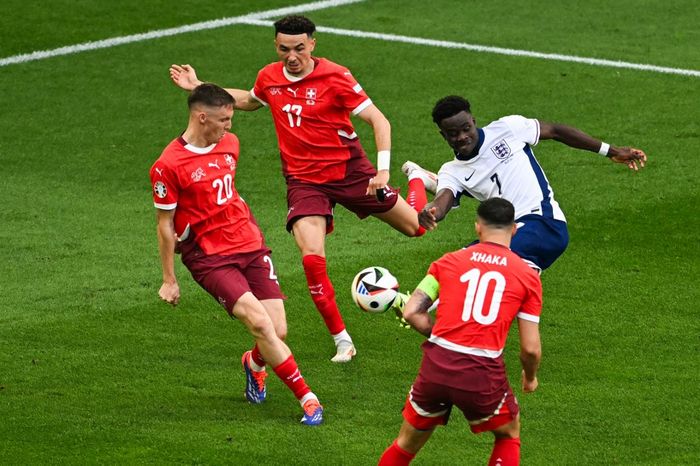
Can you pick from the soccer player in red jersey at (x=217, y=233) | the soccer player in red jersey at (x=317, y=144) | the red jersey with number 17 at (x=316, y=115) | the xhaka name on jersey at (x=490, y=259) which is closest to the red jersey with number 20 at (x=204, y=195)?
the soccer player in red jersey at (x=217, y=233)

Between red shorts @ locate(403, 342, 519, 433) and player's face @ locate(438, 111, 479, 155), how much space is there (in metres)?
2.60

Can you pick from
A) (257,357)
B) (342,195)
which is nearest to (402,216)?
(342,195)

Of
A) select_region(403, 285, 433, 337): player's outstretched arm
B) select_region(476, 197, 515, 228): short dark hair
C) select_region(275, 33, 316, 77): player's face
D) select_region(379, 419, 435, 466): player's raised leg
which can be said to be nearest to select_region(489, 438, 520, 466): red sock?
select_region(379, 419, 435, 466): player's raised leg

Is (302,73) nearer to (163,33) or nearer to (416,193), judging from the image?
(416,193)

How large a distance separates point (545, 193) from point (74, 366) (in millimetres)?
3871

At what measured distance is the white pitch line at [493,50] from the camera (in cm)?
1908

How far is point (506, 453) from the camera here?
7754 millimetres

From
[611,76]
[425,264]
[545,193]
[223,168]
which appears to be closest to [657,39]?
[611,76]

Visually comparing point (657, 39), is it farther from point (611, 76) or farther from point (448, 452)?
point (448, 452)

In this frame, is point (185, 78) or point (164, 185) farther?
point (185, 78)

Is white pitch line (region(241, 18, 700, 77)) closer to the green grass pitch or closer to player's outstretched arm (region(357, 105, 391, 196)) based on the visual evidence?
the green grass pitch

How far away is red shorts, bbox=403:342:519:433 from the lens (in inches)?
298

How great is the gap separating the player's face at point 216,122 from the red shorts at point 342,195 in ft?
5.16

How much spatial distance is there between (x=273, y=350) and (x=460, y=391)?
208 centimetres
